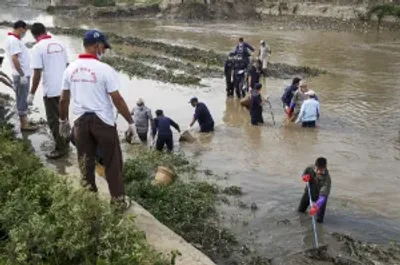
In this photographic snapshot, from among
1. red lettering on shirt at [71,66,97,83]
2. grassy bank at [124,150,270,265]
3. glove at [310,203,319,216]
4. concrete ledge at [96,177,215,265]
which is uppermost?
red lettering on shirt at [71,66,97,83]

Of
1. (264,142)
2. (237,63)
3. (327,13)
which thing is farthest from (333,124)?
(327,13)

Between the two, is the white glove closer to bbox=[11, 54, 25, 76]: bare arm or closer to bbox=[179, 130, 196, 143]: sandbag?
bbox=[11, 54, 25, 76]: bare arm

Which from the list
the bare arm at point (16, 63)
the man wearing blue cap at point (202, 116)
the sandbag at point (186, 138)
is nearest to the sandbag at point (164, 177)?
the bare arm at point (16, 63)

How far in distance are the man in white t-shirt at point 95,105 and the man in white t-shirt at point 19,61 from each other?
3.67m

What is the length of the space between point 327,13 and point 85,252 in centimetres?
4441

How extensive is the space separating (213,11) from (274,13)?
5938mm

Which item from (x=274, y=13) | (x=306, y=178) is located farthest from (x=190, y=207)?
(x=274, y=13)

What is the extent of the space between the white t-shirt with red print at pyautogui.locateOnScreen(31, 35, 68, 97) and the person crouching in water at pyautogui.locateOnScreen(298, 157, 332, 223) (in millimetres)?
3720

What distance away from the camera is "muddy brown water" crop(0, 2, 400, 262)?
7305 mm

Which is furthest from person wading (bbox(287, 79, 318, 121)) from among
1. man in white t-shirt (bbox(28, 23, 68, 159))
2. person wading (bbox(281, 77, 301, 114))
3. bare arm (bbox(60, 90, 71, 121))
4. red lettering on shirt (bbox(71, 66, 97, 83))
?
red lettering on shirt (bbox(71, 66, 97, 83))

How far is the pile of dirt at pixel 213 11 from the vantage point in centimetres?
5078

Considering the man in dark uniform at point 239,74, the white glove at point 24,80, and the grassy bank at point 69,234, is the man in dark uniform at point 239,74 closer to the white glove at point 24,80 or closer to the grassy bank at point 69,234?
the white glove at point 24,80

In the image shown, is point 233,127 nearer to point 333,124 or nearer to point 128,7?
point 333,124

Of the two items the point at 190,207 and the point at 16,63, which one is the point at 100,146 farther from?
the point at 16,63
